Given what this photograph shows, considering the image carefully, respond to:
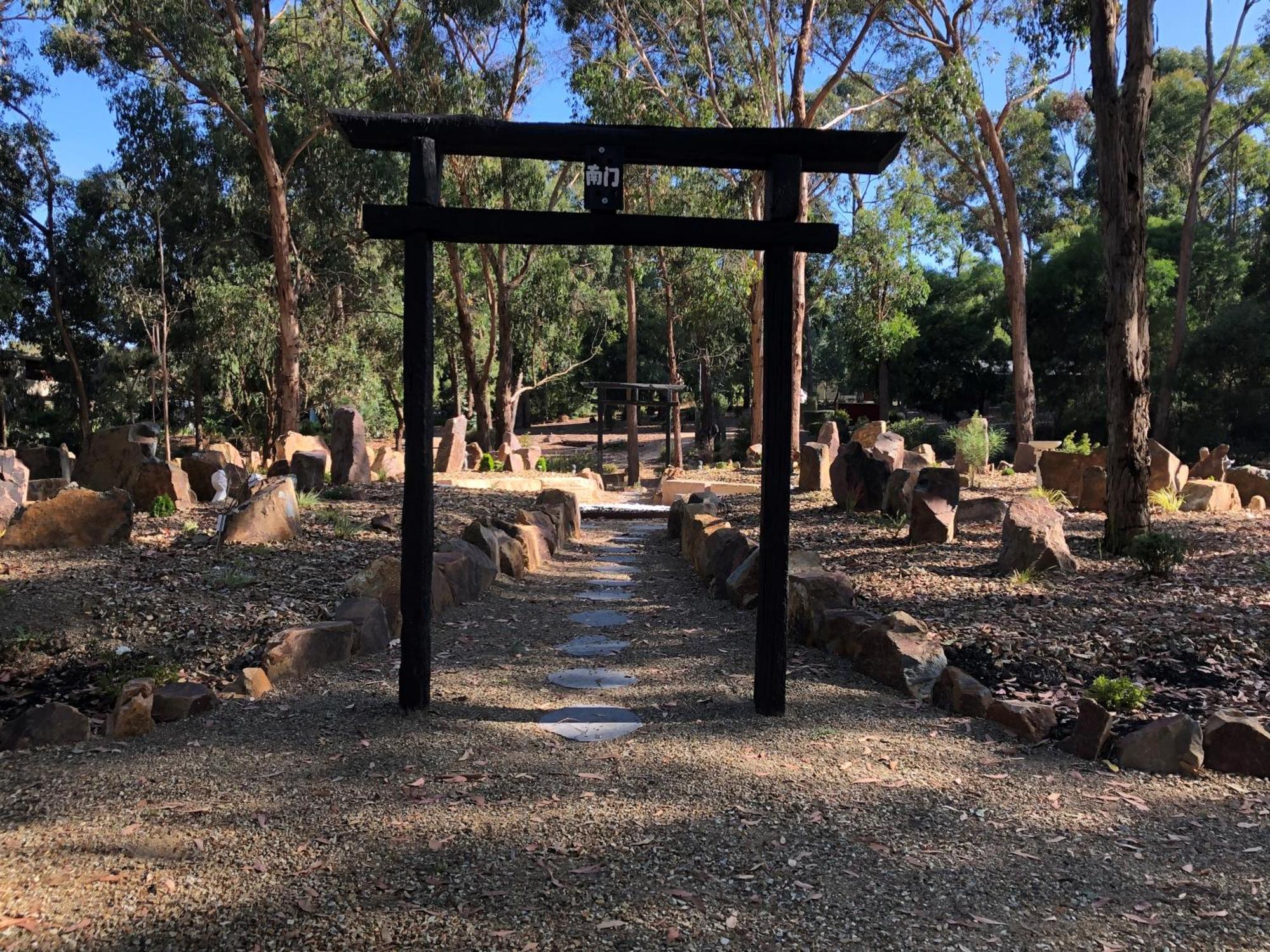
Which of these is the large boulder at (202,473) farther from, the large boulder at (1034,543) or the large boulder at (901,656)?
the large boulder at (1034,543)

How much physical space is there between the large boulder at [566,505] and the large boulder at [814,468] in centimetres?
317

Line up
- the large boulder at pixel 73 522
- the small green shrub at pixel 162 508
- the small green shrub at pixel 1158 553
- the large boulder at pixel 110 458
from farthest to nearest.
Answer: the large boulder at pixel 110 458
the small green shrub at pixel 162 508
the large boulder at pixel 73 522
the small green shrub at pixel 1158 553

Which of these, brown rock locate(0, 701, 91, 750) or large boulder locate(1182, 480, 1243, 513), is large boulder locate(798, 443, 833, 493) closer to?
large boulder locate(1182, 480, 1243, 513)

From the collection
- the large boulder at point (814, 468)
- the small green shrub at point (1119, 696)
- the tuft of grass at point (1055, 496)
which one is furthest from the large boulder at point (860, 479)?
the small green shrub at point (1119, 696)

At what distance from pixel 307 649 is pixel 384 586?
1.16m

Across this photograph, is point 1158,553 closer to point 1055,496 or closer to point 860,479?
point 1055,496

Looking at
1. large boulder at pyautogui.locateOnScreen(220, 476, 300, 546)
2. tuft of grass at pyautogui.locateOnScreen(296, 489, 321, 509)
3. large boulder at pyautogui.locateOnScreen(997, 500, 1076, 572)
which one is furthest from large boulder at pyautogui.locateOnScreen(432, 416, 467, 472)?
large boulder at pyautogui.locateOnScreen(997, 500, 1076, 572)

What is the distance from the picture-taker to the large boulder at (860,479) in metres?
10.2

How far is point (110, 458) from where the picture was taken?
1057 centimetres

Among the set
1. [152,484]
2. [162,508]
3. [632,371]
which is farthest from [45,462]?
[632,371]

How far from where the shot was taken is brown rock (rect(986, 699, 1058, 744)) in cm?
409

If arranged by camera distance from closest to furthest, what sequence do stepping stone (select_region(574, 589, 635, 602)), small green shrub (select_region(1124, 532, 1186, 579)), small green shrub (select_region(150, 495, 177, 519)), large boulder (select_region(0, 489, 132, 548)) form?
small green shrub (select_region(1124, 532, 1186, 579)) → large boulder (select_region(0, 489, 132, 548)) → stepping stone (select_region(574, 589, 635, 602)) → small green shrub (select_region(150, 495, 177, 519))

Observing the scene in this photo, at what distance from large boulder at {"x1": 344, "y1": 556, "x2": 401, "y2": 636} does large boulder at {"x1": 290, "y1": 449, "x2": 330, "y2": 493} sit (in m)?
4.75

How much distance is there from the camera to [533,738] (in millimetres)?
4086
